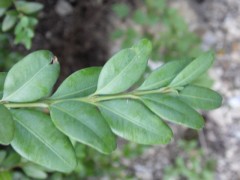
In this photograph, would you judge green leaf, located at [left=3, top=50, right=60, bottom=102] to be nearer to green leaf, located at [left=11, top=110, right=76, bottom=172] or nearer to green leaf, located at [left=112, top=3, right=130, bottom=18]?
green leaf, located at [left=11, top=110, right=76, bottom=172]

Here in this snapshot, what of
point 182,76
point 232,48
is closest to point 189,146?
point 232,48

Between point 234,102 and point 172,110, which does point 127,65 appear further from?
point 234,102

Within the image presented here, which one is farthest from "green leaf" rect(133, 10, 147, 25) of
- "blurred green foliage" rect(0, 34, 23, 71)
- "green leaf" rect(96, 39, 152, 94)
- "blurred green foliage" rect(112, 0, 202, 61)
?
"green leaf" rect(96, 39, 152, 94)

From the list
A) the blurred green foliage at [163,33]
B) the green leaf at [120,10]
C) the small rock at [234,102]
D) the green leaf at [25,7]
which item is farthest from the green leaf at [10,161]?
the small rock at [234,102]

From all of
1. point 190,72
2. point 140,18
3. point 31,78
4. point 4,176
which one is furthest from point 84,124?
point 140,18

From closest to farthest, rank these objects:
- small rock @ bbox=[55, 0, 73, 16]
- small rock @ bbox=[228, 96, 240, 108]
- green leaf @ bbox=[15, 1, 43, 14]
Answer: green leaf @ bbox=[15, 1, 43, 14], small rock @ bbox=[55, 0, 73, 16], small rock @ bbox=[228, 96, 240, 108]
